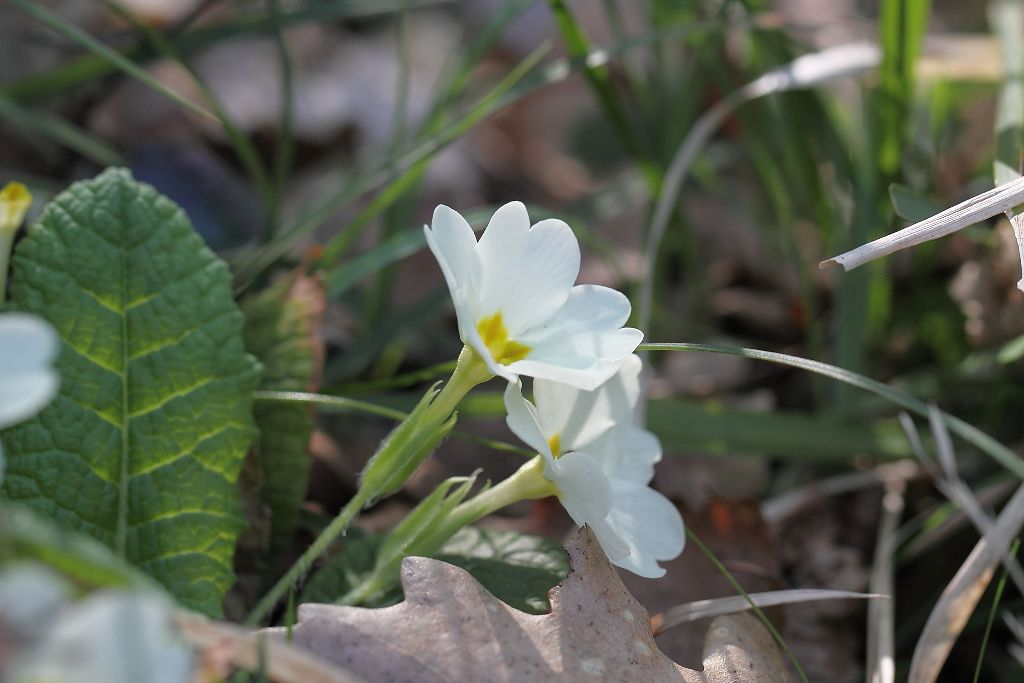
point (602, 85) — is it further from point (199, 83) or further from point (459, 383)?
point (459, 383)

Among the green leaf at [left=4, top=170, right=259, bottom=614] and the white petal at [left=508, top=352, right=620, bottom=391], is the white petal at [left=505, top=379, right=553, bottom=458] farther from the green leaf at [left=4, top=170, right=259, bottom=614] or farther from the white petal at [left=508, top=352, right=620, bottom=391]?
the green leaf at [left=4, top=170, right=259, bottom=614]

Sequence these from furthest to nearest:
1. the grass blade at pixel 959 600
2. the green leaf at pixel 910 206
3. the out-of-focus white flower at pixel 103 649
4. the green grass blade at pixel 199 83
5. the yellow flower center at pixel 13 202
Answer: the green grass blade at pixel 199 83, the green leaf at pixel 910 206, the grass blade at pixel 959 600, the yellow flower center at pixel 13 202, the out-of-focus white flower at pixel 103 649

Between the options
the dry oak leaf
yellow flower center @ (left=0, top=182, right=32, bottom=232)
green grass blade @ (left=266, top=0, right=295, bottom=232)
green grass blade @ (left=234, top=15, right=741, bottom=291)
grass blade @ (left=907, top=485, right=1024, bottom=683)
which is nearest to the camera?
the dry oak leaf

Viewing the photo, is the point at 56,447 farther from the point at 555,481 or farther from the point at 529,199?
the point at 529,199

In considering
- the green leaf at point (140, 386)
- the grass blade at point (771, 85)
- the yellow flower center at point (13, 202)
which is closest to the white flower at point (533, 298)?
the green leaf at point (140, 386)

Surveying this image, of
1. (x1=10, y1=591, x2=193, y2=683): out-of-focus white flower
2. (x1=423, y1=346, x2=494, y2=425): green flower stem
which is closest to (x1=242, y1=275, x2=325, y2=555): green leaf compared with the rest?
(x1=423, y1=346, x2=494, y2=425): green flower stem

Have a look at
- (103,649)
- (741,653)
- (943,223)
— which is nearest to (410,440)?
(741,653)

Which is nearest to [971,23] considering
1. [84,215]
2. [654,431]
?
[654,431]

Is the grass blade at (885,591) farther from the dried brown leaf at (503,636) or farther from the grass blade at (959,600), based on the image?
the dried brown leaf at (503,636)
